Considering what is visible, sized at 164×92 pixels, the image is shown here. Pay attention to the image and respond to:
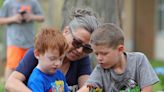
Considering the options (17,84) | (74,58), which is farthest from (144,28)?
(17,84)

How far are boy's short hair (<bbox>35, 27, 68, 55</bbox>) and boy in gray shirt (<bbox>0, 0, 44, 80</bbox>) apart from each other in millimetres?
4048

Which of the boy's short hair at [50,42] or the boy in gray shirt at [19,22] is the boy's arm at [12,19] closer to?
the boy in gray shirt at [19,22]

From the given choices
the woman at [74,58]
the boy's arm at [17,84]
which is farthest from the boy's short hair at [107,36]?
the boy's arm at [17,84]

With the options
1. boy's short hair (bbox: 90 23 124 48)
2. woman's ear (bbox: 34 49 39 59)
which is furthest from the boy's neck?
woman's ear (bbox: 34 49 39 59)

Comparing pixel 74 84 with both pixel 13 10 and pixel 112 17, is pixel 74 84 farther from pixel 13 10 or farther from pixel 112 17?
pixel 13 10

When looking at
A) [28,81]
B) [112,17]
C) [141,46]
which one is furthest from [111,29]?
[141,46]

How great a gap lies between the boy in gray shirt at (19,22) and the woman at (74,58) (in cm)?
359

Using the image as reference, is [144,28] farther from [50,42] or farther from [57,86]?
[50,42]

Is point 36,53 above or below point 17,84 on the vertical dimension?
above

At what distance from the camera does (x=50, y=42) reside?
446 cm

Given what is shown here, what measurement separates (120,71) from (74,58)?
0.43 metres

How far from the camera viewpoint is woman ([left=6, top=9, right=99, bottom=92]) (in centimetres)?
471

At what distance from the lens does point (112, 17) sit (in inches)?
265

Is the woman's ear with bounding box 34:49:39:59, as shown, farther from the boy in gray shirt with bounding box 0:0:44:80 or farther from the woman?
the boy in gray shirt with bounding box 0:0:44:80
